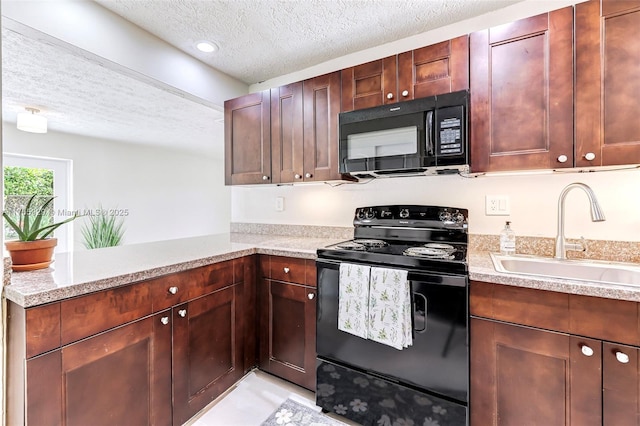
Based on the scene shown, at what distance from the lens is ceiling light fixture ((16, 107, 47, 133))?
2770 mm

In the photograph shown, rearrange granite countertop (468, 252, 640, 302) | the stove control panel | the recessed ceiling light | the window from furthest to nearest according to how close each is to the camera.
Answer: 1. the window
2. the recessed ceiling light
3. the stove control panel
4. granite countertop (468, 252, 640, 302)

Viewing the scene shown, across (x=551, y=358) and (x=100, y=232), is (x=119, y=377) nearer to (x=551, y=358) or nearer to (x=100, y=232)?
(x=551, y=358)

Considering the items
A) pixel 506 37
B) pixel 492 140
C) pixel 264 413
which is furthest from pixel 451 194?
pixel 264 413

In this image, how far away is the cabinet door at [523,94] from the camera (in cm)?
133

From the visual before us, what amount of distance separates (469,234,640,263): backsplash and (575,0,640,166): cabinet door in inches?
18.3

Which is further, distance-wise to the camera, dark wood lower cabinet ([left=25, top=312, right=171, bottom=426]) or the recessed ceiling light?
the recessed ceiling light

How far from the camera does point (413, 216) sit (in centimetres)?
A: 190

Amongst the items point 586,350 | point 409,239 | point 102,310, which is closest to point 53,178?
A: point 102,310

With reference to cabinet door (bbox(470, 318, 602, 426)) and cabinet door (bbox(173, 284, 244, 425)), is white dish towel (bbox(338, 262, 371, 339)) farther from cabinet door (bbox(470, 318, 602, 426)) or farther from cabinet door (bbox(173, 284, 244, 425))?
cabinet door (bbox(173, 284, 244, 425))

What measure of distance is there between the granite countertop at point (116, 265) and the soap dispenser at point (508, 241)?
1.07 metres

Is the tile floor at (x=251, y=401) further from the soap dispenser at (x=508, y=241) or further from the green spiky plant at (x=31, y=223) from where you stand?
the soap dispenser at (x=508, y=241)

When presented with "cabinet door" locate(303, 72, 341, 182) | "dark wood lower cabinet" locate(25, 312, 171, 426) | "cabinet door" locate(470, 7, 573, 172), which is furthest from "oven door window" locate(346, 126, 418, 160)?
"dark wood lower cabinet" locate(25, 312, 171, 426)

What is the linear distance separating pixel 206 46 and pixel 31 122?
215cm

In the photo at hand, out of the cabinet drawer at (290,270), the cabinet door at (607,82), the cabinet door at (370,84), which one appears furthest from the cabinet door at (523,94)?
the cabinet drawer at (290,270)
